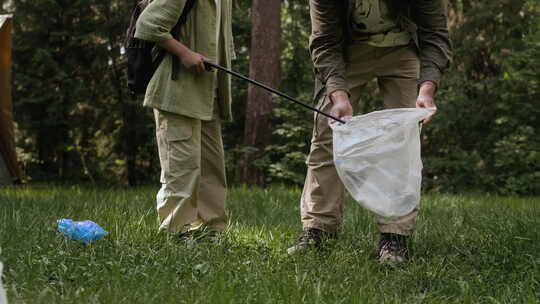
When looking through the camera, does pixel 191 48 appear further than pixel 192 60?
Yes

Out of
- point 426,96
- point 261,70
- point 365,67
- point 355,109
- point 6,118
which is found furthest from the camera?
point 261,70

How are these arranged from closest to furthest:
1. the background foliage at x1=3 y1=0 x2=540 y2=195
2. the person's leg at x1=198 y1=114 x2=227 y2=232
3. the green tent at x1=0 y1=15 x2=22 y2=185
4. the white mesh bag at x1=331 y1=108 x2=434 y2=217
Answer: the white mesh bag at x1=331 y1=108 x2=434 y2=217 → the person's leg at x1=198 y1=114 x2=227 y2=232 → the green tent at x1=0 y1=15 x2=22 y2=185 → the background foliage at x1=3 y1=0 x2=540 y2=195

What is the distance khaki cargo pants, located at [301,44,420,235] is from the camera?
327cm

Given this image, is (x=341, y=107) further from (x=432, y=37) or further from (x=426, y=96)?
(x=432, y=37)

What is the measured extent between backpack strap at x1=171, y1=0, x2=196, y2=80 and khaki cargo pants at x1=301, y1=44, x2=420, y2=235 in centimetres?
83

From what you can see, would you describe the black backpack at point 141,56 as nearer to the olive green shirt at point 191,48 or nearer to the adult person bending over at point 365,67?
the olive green shirt at point 191,48

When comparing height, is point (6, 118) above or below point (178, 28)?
below

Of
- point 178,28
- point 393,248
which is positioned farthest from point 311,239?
point 178,28

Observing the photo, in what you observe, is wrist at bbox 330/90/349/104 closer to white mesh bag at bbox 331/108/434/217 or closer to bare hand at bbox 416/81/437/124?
white mesh bag at bbox 331/108/434/217

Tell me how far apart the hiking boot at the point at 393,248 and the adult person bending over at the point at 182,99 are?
3.33 ft

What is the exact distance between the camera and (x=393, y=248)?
10.3 feet

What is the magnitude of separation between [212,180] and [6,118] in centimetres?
243

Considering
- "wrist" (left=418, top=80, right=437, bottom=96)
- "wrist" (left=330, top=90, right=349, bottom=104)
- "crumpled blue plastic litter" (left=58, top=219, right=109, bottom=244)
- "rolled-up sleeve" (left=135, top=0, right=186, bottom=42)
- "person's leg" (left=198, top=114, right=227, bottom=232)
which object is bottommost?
"crumpled blue plastic litter" (left=58, top=219, right=109, bottom=244)

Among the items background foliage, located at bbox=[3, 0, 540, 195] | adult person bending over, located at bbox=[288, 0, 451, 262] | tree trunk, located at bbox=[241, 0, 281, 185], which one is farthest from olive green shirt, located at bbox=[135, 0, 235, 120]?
background foliage, located at bbox=[3, 0, 540, 195]
